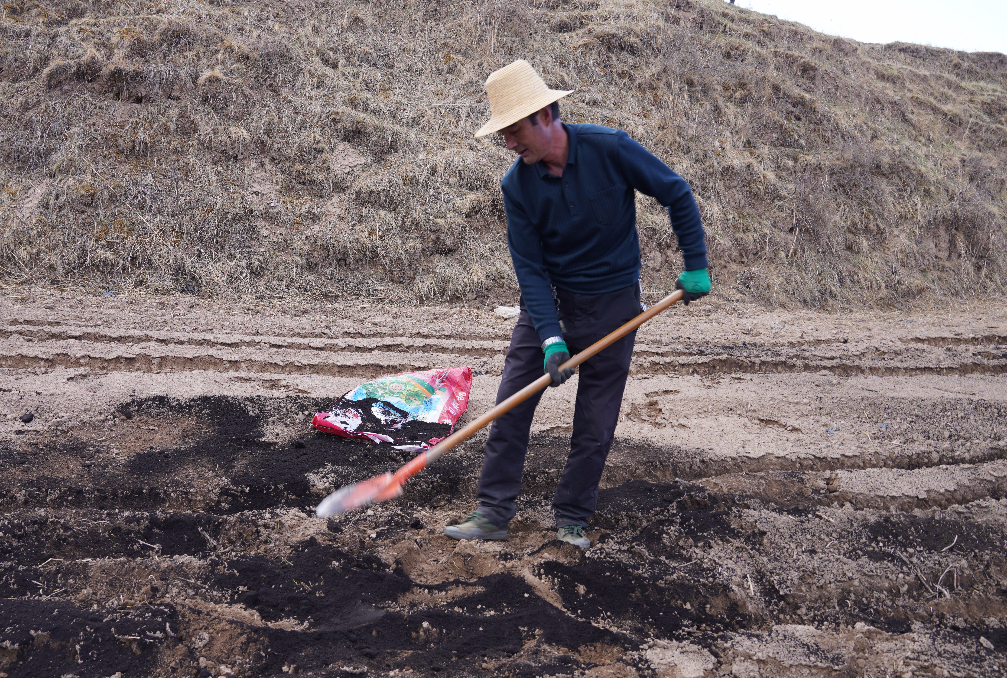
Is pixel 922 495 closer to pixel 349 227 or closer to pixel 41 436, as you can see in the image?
pixel 41 436

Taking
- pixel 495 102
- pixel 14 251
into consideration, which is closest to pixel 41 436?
pixel 495 102

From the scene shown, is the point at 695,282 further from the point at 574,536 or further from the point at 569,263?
the point at 574,536

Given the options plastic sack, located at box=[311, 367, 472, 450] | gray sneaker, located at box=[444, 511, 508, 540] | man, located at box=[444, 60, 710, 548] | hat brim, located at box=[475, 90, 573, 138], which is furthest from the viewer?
plastic sack, located at box=[311, 367, 472, 450]

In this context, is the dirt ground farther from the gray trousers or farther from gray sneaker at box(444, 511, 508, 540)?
the gray trousers

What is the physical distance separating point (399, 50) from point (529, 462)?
27.5ft

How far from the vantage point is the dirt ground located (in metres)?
2.28

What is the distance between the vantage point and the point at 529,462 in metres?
3.69

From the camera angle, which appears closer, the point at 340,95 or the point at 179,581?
the point at 179,581

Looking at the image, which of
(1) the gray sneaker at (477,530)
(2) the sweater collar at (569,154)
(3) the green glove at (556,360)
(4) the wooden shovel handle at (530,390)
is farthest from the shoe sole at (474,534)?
(2) the sweater collar at (569,154)

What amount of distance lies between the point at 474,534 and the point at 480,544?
5 centimetres

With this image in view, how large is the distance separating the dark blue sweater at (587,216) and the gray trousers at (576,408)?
10 cm

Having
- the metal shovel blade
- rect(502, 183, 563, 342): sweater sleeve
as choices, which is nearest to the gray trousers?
rect(502, 183, 563, 342): sweater sleeve

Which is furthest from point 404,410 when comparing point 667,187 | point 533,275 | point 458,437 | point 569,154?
point 667,187

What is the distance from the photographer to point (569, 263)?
2764 millimetres
